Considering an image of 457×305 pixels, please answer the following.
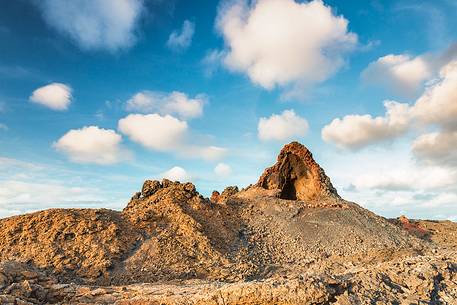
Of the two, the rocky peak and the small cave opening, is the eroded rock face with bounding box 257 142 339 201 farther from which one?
the rocky peak

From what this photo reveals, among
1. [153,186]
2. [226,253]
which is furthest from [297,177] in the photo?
[226,253]

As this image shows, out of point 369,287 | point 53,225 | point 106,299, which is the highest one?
point 53,225

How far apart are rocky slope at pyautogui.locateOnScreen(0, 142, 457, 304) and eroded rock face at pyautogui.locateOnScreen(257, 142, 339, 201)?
0.11 metres

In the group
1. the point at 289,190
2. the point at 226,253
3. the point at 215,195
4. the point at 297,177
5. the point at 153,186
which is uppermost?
the point at 297,177

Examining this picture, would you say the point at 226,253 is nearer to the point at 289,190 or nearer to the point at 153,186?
the point at 153,186

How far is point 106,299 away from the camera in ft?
45.4

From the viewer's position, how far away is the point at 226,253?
2353 cm

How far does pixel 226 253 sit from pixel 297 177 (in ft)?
55.0

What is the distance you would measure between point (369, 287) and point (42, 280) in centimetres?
1289

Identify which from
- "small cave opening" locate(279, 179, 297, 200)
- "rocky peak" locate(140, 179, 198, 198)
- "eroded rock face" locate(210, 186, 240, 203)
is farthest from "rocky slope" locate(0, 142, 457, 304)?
"eroded rock face" locate(210, 186, 240, 203)

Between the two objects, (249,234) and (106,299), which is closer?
(106,299)

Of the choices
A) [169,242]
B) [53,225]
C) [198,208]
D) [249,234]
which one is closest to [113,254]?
[169,242]

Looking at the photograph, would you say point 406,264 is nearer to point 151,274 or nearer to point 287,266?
point 287,266

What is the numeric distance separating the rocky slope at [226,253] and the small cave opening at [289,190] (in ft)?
4.26
